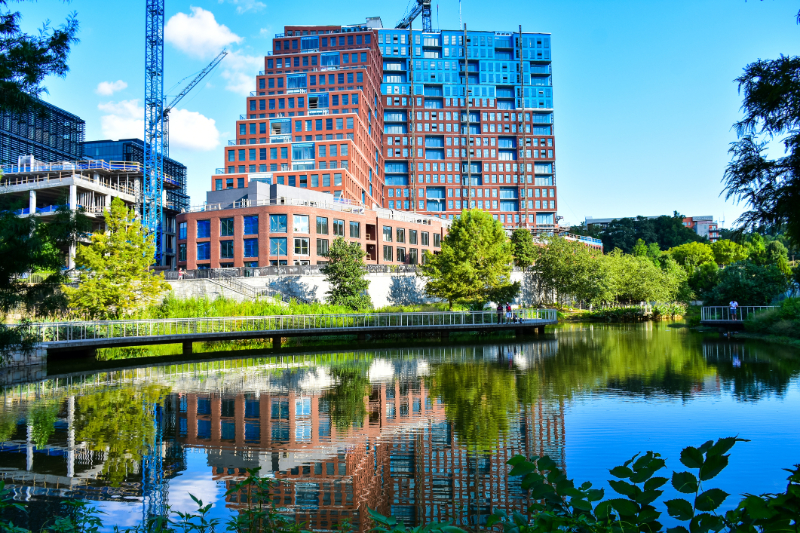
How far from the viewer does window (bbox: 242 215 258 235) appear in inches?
2534

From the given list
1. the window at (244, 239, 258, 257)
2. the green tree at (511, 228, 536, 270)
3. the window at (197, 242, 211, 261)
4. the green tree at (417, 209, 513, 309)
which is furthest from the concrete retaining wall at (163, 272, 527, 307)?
the green tree at (511, 228, 536, 270)

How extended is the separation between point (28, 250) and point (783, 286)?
48311 millimetres

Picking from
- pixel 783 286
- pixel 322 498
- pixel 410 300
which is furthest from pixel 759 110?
pixel 410 300

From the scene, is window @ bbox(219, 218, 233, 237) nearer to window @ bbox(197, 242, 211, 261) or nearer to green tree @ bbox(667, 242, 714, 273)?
window @ bbox(197, 242, 211, 261)

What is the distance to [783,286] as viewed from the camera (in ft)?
143

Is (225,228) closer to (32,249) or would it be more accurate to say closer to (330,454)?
(32,249)

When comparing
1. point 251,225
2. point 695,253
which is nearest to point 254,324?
point 251,225

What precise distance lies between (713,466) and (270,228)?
205 feet

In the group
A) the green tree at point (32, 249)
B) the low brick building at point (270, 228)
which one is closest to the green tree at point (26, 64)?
the green tree at point (32, 249)

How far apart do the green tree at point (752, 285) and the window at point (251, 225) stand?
45683 mm

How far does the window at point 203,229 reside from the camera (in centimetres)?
6688

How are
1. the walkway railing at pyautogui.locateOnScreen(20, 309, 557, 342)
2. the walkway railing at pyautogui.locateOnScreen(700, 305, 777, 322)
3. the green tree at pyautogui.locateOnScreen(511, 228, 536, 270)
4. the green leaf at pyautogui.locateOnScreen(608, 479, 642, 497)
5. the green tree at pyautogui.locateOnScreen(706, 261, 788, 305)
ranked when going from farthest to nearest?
the green tree at pyautogui.locateOnScreen(511, 228, 536, 270), the green tree at pyautogui.locateOnScreen(706, 261, 788, 305), the walkway railing at pyautogui.locateOnScreen(700, 305, 777, 322), the walkway railing at pyautogui.locateOnScreen(20, 309, 557, 342), the green leaf at pyautogui.locateOnScreen(608, 479, 642, 497)

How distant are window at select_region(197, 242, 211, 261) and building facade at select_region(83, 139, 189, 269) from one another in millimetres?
25155

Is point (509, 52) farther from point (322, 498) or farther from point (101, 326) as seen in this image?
point (322, 498)
